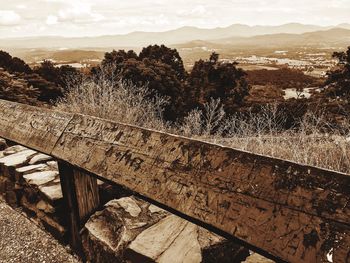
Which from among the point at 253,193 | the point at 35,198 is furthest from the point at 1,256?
the point at 253,193

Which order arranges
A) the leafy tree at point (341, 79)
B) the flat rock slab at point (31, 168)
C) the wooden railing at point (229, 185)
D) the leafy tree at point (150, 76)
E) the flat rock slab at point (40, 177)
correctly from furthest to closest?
the leafy tree at point (341, 79), the leafy tree at point (150, 76), the flat rock slab at point (31, 168), the flat rock slab at point (40, 177), the wooden railing at point (229, 185)

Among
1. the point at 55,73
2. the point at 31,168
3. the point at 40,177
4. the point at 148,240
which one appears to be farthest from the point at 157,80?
the point at 148,240

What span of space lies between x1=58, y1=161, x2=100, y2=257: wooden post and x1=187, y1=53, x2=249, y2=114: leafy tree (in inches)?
862

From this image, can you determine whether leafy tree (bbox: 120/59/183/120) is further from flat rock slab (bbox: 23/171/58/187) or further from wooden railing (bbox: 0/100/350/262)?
wooden railing (bbox: 0/100/350/262)

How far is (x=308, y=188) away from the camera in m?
0.94

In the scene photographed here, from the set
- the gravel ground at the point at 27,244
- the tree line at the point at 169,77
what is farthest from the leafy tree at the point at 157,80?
the gravel ground at the point at 27,244

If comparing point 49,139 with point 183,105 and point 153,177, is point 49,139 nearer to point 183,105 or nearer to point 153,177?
point 153,177

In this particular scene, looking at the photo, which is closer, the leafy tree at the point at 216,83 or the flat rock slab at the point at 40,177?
the flat rock slab at the point at 40,177

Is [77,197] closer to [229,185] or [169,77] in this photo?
[229,185]

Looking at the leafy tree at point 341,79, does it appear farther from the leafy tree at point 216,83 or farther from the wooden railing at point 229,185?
the wooden railing at point 229,185

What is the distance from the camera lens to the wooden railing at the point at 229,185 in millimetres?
899

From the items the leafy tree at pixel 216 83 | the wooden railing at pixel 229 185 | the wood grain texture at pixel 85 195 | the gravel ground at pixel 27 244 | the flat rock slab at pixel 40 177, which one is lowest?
the leafy tree at pixel 216 83

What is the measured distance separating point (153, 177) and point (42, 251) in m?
1.39

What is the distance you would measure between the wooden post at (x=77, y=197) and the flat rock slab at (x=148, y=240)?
8cm
